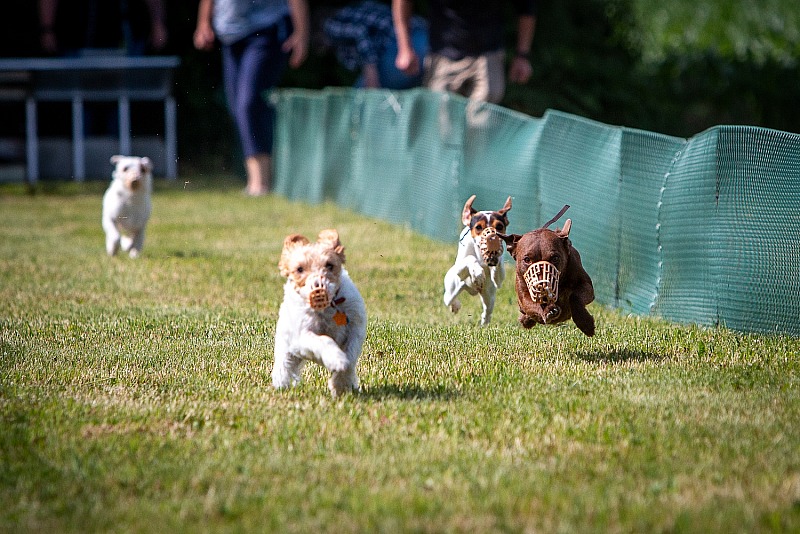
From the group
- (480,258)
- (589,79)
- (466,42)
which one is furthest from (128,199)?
(589,79)

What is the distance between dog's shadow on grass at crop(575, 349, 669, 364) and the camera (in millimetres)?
6750

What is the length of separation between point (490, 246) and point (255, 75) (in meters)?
9.78

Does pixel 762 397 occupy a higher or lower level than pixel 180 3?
lower

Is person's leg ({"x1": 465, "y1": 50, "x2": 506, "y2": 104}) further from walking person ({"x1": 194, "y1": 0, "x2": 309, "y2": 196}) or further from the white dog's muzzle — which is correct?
the white dog's muzzle

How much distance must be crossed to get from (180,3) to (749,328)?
15745mm

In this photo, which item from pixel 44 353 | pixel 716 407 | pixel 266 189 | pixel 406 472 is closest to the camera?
pixel 406 472

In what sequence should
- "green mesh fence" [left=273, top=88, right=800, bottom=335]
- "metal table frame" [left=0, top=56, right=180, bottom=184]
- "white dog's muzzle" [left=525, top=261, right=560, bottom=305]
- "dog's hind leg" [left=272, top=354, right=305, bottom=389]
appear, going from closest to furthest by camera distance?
1. "dog's hind leg" [left=272, top=354, right=305, bottom=389]
2. "white dog's muzzle" [left=525, top=261, right=560, bottom=305]
3. "green mesh fence" [left=273, top=88, right=800, bottom=335]
4. "metal table frame" [left=0, top=56, right=180, bottom=184]

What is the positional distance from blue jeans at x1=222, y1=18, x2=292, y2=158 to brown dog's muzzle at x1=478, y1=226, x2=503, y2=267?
9.67 meters

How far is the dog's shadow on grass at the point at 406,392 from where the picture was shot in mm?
5961

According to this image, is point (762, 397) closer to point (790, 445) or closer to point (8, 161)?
point (790, 445)

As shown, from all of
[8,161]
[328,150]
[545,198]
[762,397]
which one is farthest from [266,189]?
[762,397]

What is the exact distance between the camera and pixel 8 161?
61.3ft

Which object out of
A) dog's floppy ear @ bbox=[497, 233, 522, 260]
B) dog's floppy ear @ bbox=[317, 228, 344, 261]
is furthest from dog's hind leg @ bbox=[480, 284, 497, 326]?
dog's floppy ear @ bbox=[317, 228, 344, 261]

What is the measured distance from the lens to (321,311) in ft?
18.6
